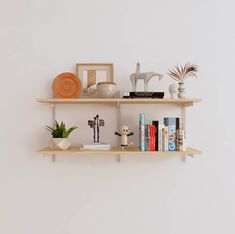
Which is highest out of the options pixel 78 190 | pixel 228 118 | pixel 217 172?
pixel 228 118

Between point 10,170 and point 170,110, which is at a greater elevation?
point 170,110

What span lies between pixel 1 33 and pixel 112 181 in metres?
1.26

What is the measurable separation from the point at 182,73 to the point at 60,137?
872 millimetres

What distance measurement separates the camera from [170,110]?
1982 millimetres

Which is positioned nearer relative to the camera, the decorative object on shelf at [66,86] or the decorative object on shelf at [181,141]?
the decorative object on shelf at [181,141]

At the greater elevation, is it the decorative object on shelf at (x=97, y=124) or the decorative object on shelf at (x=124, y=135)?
the decorative object on shelf at (x=97, y=124)

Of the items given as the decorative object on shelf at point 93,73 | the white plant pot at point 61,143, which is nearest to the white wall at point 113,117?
the decorative object on shelf at point 93,73

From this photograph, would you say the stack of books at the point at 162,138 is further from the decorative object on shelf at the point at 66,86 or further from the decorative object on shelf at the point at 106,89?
the decorative object on shelf at the point at 66,86

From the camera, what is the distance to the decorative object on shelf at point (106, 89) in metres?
1.80

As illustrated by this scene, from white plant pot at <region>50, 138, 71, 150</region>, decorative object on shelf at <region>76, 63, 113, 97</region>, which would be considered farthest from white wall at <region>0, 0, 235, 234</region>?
white plant pot at <region>50, 138, 71, 150</region>

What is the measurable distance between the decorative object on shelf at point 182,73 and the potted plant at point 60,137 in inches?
28.7

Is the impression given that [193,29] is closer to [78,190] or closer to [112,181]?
[112,181]

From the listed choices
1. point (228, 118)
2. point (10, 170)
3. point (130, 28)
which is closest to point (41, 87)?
point (10, 170)

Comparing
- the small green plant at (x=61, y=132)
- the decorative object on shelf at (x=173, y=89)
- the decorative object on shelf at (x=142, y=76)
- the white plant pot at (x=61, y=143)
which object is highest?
the decorative object on shelf at (x=142, y=76)
